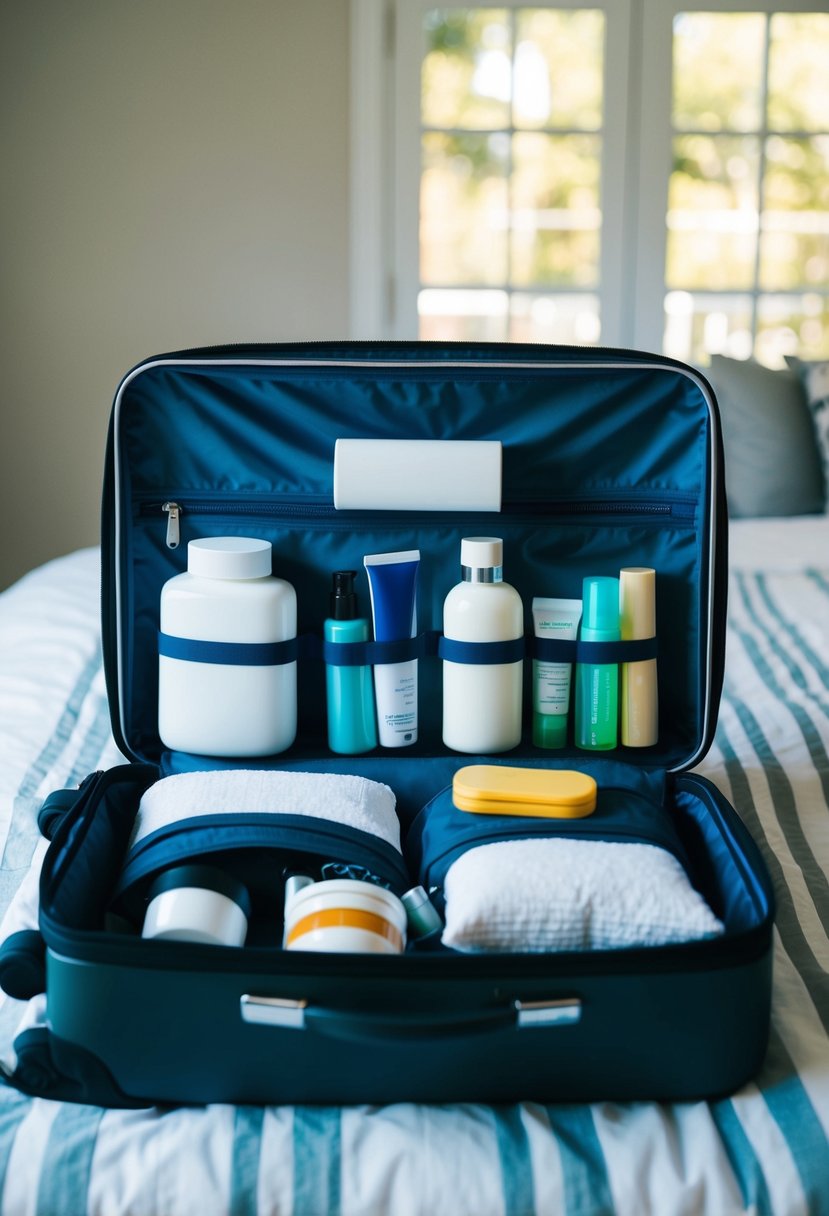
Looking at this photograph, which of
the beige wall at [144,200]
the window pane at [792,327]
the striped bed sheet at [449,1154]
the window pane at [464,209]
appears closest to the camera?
the striped bed sheet at [449,1154]

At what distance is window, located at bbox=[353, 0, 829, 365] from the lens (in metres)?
2.73

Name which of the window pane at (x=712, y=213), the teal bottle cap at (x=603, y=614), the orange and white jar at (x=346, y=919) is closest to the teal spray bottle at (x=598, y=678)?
the teal bottle cap at (x=603, y=614)

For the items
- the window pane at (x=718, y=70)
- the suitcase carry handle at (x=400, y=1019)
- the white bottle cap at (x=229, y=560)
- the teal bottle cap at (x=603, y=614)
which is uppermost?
the window pane at (x=718, y=70)

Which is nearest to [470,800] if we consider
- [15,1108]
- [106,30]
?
[15,1108]

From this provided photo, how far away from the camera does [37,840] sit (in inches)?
39.9

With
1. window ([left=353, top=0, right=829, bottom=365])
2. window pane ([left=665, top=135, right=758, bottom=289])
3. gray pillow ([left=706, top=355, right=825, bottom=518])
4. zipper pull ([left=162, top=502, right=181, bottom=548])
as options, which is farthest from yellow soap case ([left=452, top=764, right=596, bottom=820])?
window pane ([left=665, top=135, right=758, bottom=289])

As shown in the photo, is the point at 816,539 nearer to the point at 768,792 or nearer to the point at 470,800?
the point at 768,792

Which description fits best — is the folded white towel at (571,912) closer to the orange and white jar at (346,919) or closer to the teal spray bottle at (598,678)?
the orange and white jar at (346,919)

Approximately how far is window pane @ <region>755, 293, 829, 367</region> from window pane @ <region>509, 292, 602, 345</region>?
1.39ft

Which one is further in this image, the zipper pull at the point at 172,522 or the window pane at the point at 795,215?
the window pane at the point at 795,215

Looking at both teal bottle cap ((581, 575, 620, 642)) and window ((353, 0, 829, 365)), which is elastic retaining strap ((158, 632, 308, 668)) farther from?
window ((353, 0, 829, 365))

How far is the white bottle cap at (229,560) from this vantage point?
991 mm

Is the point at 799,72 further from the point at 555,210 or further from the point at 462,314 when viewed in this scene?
the point at 462,314

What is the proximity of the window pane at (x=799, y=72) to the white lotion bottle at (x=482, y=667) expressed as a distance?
2257mm
